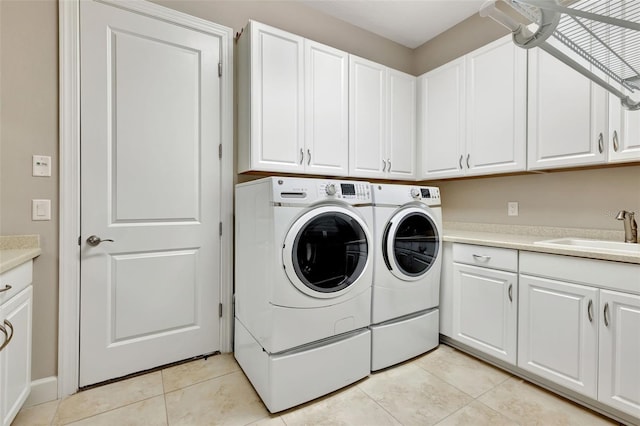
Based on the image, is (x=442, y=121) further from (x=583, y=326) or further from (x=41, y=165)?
(x=41, y=165)

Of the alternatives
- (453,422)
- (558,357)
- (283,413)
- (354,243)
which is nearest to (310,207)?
(354,243)

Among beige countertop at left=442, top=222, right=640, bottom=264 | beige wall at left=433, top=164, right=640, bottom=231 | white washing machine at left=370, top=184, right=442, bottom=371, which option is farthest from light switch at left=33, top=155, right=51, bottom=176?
beige wall at left=433, top=164, right=640, bottom=231

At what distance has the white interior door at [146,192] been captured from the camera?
172 cm

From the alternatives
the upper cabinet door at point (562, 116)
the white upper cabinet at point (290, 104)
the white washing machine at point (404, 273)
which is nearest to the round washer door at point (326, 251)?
the white washing machine at point (404, 273)

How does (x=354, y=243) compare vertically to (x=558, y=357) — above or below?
above

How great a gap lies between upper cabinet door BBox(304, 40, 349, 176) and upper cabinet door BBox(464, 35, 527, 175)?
994 millimetres

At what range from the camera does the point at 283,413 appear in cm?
154

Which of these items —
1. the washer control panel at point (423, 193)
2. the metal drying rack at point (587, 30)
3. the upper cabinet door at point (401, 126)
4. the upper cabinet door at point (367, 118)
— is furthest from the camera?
the upper cabinet door at point (401, 126)

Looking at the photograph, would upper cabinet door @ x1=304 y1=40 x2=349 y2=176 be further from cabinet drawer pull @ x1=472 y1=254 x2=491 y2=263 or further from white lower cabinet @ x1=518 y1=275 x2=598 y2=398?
white lower cabinet @ x1=518 y1=275 x2=598 y2=398

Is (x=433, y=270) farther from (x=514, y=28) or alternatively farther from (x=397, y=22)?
(x=397, y=22)

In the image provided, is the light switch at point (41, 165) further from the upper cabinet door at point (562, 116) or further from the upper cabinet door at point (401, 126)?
the upper cabinet door at point (562, 116)

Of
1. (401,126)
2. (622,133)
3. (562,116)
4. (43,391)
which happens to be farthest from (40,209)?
(622,133)

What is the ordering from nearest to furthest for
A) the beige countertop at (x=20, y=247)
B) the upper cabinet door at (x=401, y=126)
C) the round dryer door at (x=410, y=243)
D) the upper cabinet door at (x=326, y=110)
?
the beige countertop at (x=20, y=247), the round dryer door at (x=410, y=243), the upper cabinet door at (x=326, y=110), the upper cabinet door at (x=401, y=126)

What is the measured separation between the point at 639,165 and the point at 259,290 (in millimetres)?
2372
